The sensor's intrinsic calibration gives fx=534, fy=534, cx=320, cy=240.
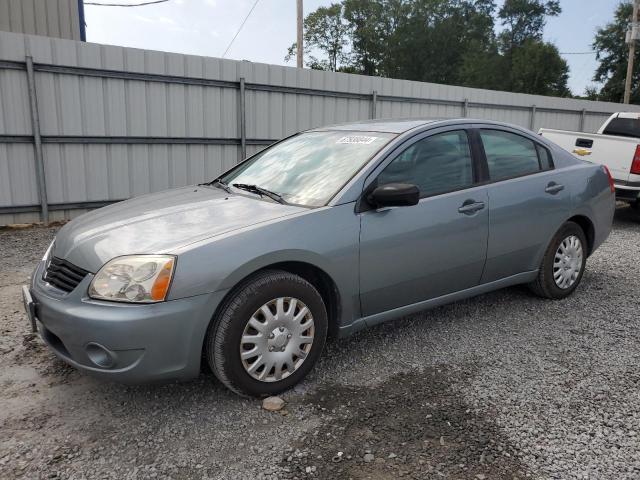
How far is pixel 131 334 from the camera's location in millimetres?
2531

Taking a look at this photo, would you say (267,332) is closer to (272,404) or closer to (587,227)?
(272,404)

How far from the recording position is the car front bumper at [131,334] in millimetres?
2539

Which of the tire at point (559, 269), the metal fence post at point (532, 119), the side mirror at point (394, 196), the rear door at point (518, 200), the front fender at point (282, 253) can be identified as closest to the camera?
the front fender at point (282, 253)

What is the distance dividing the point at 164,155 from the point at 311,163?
5.21 meters

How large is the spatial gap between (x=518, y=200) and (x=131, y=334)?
2.91 meters

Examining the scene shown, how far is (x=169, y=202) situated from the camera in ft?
11.6

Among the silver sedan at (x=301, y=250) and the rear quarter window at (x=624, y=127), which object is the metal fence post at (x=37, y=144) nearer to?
the silver sedan at (x=301, y=250)

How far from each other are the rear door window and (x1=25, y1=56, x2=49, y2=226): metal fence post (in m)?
5.89

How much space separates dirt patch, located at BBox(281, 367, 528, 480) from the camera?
94.4 inches

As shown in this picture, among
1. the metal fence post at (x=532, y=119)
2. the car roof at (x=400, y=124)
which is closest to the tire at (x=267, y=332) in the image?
the car roof at (x=400, y=124)

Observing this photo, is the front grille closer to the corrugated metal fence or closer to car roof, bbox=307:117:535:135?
car roof, bbox=307:117:535:135

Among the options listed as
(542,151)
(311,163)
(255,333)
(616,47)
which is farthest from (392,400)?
(616,47)

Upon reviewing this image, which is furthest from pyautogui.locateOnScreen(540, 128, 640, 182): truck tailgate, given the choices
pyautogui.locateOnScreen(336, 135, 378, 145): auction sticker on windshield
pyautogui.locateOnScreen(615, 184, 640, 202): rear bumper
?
pyautogui.locateOnScreen(336, 135, 378, 145): auction sticker on windshield

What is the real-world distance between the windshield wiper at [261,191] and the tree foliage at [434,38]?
48871mm
